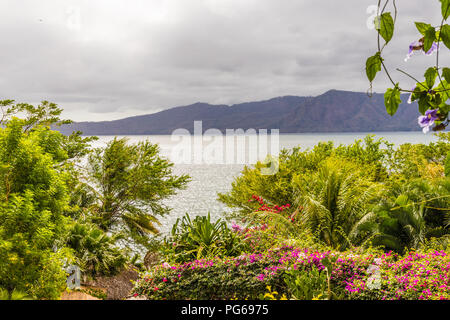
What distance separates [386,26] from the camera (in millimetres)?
768

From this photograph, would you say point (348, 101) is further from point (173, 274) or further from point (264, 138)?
point (173, 274)

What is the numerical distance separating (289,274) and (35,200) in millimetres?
2877

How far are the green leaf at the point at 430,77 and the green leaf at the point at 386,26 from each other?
157mm

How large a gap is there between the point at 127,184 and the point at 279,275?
13.6m

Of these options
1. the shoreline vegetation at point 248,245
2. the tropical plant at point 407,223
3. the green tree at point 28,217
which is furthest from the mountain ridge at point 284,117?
the green tree at point 28,217

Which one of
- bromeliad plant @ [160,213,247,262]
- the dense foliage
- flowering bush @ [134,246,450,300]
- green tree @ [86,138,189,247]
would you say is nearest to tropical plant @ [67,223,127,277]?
the dense foliage

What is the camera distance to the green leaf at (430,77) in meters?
0.82

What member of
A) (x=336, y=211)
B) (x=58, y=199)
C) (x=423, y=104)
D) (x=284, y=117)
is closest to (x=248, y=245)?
(x=336, y=211)

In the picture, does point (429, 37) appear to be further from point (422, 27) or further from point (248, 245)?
point (248, 245)

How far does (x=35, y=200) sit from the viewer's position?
116 inches

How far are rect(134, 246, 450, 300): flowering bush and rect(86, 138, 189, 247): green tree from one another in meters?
12.2

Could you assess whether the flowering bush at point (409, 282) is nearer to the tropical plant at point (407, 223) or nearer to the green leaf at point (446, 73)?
the tropical plant at point (407, 223)

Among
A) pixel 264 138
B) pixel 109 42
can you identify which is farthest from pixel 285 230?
pixel 264 138

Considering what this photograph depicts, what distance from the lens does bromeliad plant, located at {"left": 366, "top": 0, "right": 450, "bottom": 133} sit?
762mm
